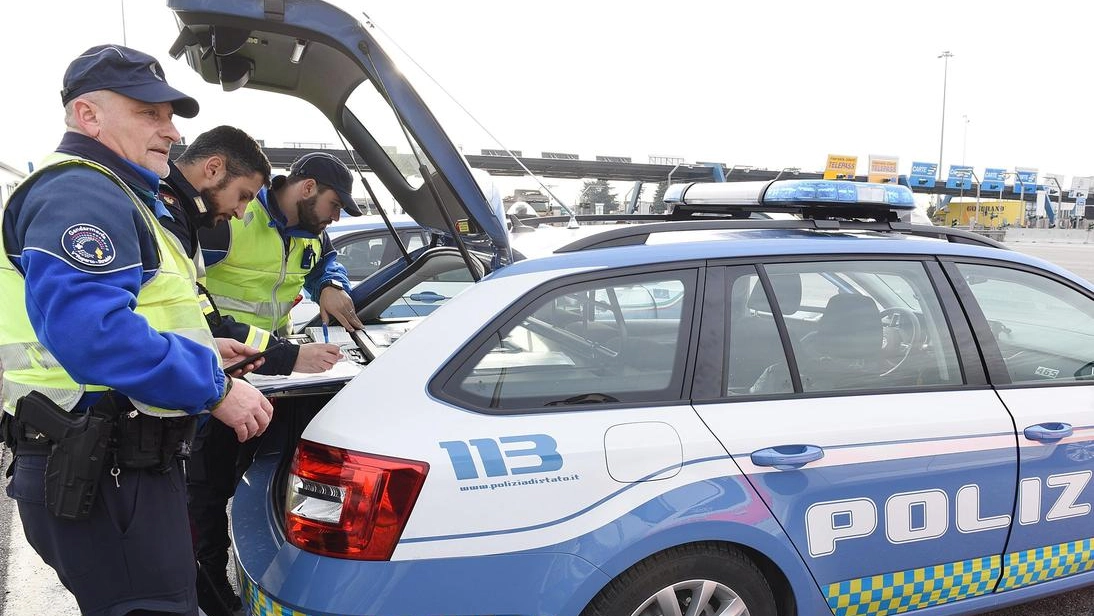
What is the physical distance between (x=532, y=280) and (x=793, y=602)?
1.21m

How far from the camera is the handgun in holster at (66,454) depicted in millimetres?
1604

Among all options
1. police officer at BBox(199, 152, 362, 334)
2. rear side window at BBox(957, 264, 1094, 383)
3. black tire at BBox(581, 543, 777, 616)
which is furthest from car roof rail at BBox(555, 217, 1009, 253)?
police officer at BBox(199, 152, 362, 334)

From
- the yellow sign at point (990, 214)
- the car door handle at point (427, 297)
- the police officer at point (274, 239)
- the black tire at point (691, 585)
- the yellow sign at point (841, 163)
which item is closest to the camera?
the black tire at point (691, 585)

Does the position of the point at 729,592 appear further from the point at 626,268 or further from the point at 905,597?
the point at 626,268

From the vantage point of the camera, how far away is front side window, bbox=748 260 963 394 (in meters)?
2.20

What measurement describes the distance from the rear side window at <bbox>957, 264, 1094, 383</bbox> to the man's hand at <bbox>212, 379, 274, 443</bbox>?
225cm

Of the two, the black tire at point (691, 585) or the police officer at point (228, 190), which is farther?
the police officer at point (228, 190)

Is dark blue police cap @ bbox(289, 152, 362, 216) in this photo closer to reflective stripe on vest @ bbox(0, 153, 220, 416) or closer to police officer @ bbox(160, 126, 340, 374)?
police officer @ bbox(160, 126, 340, 374)

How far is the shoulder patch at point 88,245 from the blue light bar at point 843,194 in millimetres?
2124

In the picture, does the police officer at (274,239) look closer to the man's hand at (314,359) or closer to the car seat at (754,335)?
the man's hand at (314,359)

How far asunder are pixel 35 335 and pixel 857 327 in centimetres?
231

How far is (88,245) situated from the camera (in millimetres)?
1524

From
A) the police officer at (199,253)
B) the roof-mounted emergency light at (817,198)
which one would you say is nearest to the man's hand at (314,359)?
the police officer at (199,253)

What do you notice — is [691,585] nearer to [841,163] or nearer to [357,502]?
[357,502]
